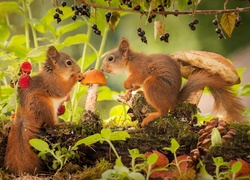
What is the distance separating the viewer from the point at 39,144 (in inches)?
52.5

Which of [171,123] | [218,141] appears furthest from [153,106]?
[218,141]

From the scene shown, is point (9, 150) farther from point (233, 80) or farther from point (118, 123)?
point (233, 80)

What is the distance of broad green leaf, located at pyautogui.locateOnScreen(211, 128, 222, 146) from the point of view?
1.35 meters

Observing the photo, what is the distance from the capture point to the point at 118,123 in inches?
64.2

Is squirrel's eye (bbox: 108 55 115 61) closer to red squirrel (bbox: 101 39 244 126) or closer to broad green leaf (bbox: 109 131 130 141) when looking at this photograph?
A: red squirrel (bbox: 101 39 244 126)

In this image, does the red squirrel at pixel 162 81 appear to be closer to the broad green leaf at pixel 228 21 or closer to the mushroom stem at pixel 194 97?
the mushroom stem at pixel 194 97

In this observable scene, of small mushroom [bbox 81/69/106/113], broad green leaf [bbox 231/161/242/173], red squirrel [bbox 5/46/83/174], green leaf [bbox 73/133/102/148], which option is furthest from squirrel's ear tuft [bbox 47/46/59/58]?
broad green leaf [bbox 231/161/242/173]

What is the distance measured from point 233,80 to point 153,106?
257mm

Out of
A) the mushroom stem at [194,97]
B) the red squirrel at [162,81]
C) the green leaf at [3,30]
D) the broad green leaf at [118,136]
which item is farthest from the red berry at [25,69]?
the green leaf at [3,30]

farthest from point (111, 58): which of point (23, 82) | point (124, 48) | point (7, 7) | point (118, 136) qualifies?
point (7, 7)

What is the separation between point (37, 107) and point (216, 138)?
46 centimetres

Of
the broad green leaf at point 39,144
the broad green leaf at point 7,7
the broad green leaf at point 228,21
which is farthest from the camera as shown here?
the broad green leaf at point 7,7

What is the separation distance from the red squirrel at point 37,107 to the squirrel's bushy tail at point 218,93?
307mm

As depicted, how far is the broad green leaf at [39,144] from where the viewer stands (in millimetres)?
1322
